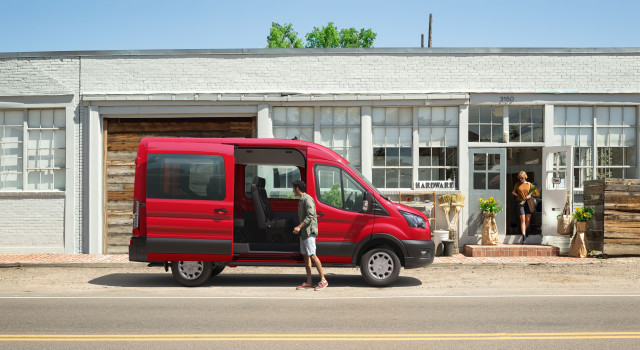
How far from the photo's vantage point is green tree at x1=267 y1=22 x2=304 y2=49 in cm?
4694

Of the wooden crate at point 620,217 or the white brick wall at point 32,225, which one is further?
the white brick wall at point 32,225

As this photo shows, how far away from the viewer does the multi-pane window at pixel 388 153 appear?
51.7 feet

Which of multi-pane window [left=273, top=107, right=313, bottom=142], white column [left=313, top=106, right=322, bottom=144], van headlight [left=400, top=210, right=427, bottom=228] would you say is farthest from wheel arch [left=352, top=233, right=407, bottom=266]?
multi-pane window [left=273, top=107, right=313, bottom=142]

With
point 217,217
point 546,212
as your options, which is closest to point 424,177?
point 546,212

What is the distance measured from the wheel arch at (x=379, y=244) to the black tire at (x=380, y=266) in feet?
0.32

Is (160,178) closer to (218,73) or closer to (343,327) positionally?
(343,327)

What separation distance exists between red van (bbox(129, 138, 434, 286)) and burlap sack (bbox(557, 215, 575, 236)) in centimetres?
526

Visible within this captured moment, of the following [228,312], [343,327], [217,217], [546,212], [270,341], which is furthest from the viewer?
[546,212]

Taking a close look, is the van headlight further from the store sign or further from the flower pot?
the flower pot

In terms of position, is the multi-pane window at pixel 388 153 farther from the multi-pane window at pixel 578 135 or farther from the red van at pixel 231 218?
the red van at pixel 231 218

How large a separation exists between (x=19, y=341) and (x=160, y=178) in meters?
4.31

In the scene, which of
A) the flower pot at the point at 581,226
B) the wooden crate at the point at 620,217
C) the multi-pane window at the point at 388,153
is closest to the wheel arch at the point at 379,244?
the multi-pane window at the point at 388,153

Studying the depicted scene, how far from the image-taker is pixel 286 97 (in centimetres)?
1551

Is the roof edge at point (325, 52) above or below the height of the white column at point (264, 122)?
above
